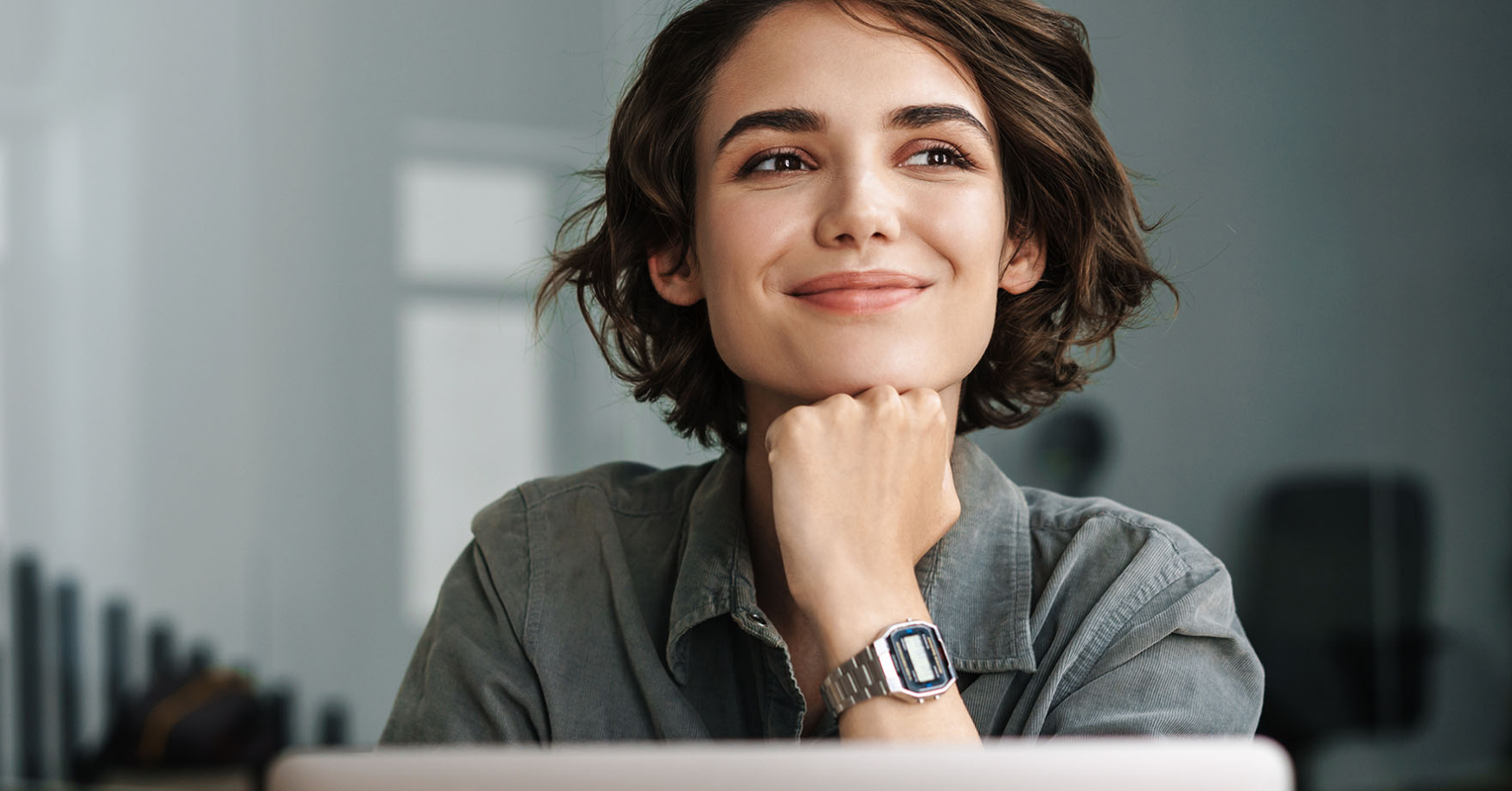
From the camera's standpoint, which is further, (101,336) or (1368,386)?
Answer: (101,336)

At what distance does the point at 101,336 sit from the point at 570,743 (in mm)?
2749

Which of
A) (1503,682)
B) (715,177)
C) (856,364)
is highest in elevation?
(715,177)

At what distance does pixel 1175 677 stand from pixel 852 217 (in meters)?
0.43

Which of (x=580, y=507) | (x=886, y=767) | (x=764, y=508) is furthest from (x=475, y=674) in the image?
(x=886, y=767)

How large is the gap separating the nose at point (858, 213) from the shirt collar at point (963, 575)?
0.87ft

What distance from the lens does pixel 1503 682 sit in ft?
9.45

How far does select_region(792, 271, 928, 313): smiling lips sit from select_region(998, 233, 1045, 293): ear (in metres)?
0.21

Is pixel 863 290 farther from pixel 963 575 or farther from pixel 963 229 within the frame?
pixel 963 575

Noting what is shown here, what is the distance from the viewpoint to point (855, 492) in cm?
95

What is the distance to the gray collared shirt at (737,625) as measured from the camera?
3.14 ft

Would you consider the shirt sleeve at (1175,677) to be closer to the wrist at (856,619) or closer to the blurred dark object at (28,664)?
the wrist at (856,619)

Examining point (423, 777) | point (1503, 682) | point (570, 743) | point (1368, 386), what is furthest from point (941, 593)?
point (1503, 682)

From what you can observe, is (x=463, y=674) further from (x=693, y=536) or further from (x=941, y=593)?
(x=941, y=593)

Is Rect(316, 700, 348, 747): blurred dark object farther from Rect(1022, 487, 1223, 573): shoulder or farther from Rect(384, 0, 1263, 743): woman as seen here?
Rect(1022, 487, 1223, 573): shoulder
